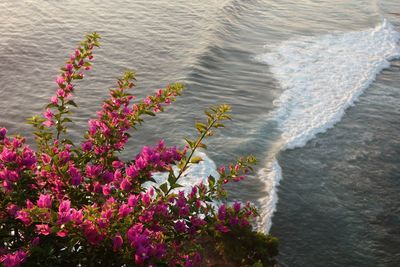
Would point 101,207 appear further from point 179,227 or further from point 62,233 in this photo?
point 62,233

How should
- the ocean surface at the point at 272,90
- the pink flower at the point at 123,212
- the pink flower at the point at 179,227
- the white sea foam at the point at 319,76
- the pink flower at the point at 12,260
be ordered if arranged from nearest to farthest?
the pink flower at the point at 12,260 < the pink flower at the point at 123,212 < the pink flower at the point at 179,227 < the ocean surface at the point at 272,90 < the white sea foam at the point at 319,76

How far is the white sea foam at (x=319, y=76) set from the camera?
9656 millimetres

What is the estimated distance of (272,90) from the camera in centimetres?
1160

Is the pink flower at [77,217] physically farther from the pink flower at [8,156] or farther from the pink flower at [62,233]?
the pink flower at [8,156]

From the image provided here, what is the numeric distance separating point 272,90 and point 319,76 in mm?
2113

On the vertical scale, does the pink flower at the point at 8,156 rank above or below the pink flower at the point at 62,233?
above

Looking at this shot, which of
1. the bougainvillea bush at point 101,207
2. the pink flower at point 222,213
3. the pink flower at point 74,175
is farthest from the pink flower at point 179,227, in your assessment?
the pink flower at point 74,175

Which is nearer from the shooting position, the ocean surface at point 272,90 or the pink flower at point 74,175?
the pink flower at point 74,175

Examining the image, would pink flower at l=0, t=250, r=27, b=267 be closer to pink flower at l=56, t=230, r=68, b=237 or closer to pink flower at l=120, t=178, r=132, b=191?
pink flower at l=56, t=230, r=68, b=237

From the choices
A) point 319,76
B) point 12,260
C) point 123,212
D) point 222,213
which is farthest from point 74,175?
point 319,76

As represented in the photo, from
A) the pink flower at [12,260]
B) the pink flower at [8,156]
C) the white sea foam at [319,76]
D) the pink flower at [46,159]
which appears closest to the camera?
the pink flower at [12,260]

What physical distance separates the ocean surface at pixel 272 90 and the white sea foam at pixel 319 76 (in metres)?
0.04

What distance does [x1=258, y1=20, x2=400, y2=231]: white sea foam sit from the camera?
9.66 metres

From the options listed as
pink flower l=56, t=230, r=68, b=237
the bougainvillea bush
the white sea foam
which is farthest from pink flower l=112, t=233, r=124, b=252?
the white sea foam
